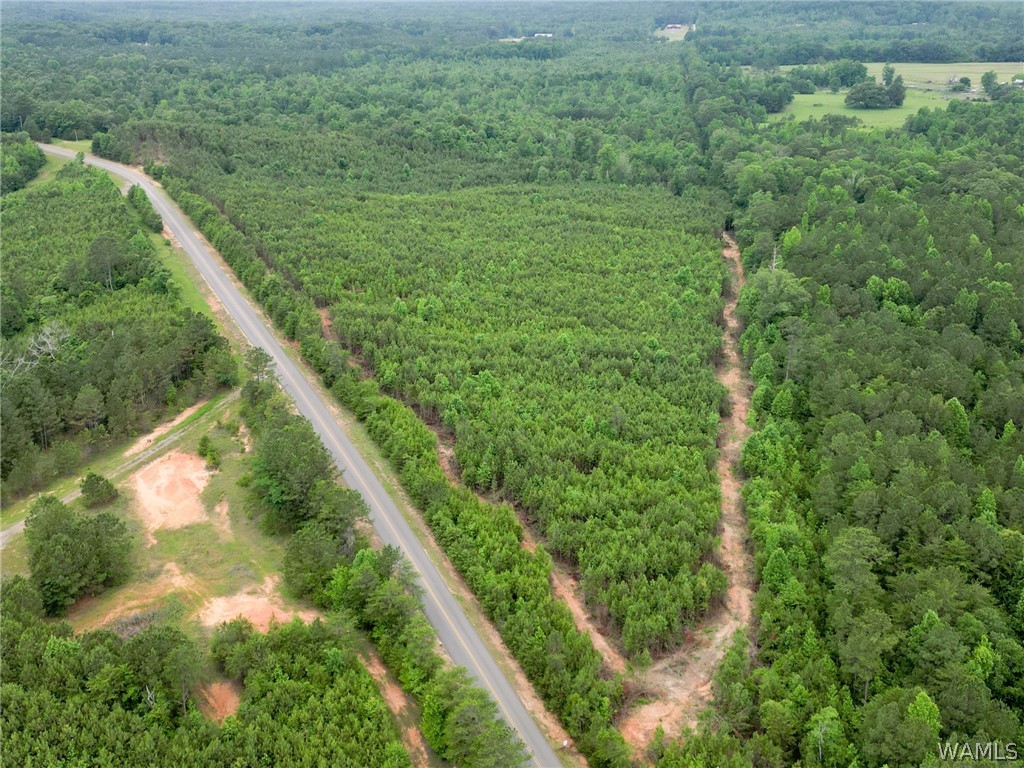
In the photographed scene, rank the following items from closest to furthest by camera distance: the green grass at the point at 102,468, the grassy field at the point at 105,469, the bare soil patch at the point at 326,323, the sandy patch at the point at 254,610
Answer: the sandy patch at the point at 254,610, the grassy field at the point at 105,469, the green grass at the point at 102,468, the bare soil patch at the point at 326,323

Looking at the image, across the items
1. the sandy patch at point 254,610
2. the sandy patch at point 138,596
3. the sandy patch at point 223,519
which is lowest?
the sandy patch at point 254,610

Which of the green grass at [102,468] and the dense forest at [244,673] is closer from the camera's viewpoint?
the dense forest at [244,673]

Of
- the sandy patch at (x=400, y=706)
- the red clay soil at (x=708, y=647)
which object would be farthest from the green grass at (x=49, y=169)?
the red clay soil at (x=708, y=647)

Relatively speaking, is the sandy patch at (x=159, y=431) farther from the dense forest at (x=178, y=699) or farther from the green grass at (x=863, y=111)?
the green grass at (x=863, y=111)

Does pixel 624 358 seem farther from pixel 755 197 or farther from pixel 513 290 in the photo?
pixel 755 197

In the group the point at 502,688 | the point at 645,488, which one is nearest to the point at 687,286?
the point at 645,488

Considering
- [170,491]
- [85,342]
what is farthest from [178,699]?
[85,342]
